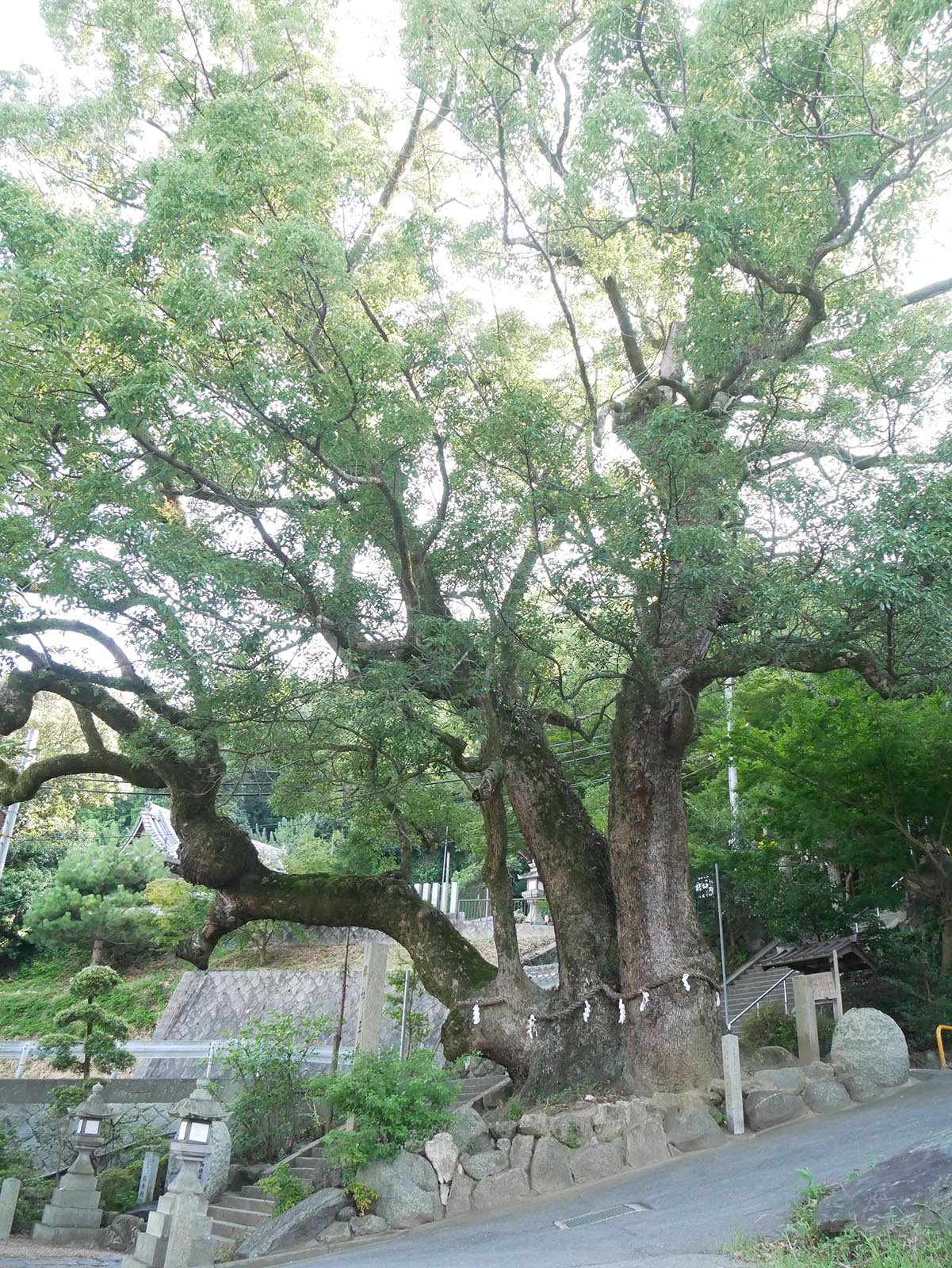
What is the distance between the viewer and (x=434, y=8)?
31.6 ft

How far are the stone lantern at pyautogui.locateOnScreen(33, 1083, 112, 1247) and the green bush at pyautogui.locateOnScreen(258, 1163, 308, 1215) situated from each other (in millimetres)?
3226

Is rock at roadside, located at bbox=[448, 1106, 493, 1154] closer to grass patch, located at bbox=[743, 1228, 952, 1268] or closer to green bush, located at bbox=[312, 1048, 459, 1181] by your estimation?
Result: green bush, located at bbox=[312, 1048, 459, 1181]

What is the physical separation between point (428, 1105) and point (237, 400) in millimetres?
6852

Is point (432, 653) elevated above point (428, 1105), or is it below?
above

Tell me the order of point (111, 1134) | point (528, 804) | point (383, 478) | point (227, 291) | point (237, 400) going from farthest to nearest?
1. point (111, 1134)
2. point (528, 804)
3. point (383, 478)
4. point (237, 400)
5. point (227, 291)

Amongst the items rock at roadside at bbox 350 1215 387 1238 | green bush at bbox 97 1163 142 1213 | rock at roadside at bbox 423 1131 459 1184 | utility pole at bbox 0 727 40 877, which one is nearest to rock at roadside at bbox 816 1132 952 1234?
rock at roadside at bbox 423 1131 459 1184

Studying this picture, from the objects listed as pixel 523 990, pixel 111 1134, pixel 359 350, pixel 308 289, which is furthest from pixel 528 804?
pixel 111 1134

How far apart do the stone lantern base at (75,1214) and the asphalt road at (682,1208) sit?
15.8ft

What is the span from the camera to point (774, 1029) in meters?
12.5

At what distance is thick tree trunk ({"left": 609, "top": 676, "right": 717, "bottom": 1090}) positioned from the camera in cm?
906

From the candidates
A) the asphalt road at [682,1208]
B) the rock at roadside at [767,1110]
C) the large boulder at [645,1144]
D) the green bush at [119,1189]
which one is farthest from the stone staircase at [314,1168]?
the rock at roadside at [767,1110]

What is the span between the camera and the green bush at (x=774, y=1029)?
1180cm

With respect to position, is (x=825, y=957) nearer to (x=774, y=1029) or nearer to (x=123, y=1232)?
(x=774, y=1029)

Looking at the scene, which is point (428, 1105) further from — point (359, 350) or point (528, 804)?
point (359, 350)
